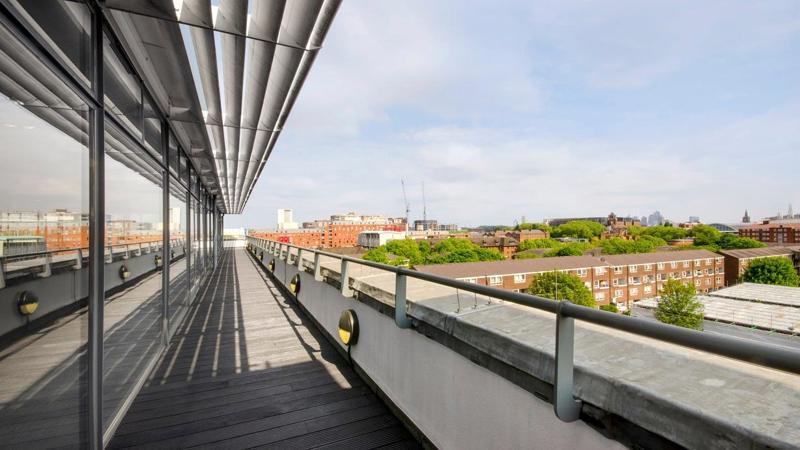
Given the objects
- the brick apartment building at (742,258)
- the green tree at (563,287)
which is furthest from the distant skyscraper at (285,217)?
the brick apartment building at (742,258)

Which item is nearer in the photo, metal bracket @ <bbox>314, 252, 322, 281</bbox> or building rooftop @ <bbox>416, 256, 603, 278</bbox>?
metal bracket @ <bbox>314, 252, 322, 281</bbox>

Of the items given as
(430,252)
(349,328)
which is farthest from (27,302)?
(430,252)

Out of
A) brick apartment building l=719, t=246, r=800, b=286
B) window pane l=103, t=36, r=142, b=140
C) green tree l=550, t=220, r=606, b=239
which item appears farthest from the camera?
green tree l=550, t=220, r=606, b=239

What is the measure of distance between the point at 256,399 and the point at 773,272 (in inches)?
2830

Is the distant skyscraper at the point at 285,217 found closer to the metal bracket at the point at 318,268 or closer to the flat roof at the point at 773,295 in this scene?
the flat roof at the point at 773,295

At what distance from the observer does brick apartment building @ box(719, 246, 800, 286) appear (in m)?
53.5

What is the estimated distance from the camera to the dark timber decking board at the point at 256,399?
279cm

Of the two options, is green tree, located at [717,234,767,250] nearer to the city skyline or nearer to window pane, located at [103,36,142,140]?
the city skyline

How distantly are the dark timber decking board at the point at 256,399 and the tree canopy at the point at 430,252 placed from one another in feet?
171

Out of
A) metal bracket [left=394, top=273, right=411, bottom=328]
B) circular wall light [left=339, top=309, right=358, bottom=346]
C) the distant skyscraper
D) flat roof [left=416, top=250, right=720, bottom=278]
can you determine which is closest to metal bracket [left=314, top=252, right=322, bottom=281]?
circular wall light [left=339, top=309, right=358, bottom=346]

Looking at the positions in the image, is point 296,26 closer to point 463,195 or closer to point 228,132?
point 228,132

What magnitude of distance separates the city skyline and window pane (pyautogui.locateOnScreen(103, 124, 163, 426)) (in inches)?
81.6

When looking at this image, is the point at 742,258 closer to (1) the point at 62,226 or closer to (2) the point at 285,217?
(1) the point at 62,226

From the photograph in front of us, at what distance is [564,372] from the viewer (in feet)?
4.63
